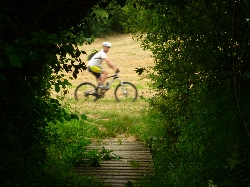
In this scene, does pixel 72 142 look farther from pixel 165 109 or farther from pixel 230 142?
pixel 230 142

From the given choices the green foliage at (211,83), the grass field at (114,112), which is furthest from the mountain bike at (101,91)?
the green foliage at (211,83)

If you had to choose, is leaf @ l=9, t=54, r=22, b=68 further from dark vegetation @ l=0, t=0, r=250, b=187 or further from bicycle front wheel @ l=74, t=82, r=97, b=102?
bicycle front wheel @ l=74, t=82, r=97, b=102

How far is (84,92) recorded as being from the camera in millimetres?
13070

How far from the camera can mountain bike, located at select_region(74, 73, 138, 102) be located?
13.0 meters

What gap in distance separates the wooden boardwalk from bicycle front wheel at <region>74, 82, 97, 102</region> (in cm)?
527

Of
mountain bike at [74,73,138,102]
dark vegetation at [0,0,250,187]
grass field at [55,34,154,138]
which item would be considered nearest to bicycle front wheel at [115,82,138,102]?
mountain bike at [74,73,138,102]

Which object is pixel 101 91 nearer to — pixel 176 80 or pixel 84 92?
pixel 84 92

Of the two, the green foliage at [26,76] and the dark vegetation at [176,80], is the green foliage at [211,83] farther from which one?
the green foliage at [26,76]

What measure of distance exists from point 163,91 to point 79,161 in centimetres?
215

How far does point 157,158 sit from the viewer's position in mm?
6738

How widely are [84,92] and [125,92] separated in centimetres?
152

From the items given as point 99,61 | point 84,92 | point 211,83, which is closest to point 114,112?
point 99,61

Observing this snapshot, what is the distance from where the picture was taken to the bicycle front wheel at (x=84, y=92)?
514 inches

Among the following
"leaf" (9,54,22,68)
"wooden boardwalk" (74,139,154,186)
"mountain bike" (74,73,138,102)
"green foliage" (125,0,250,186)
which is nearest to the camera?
"leaf" (9,54,22,68)
